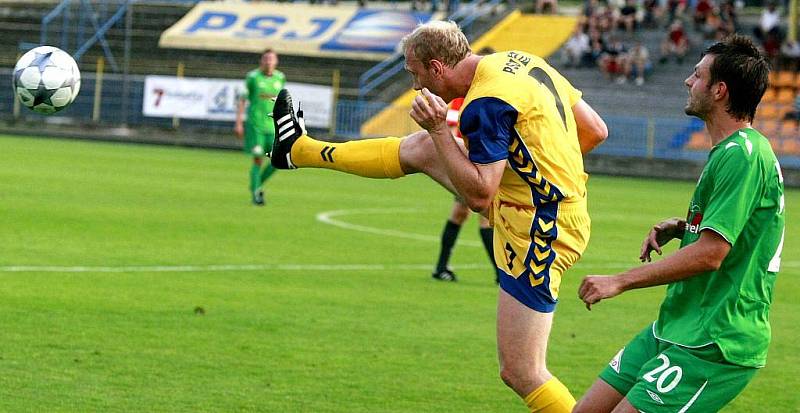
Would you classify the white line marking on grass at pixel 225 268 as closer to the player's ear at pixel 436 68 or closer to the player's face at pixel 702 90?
the player's ear at pixel 436 68

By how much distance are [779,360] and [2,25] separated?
43.0 m

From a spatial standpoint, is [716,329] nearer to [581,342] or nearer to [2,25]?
[581,342]

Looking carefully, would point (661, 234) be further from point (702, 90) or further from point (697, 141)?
point (697, 141)

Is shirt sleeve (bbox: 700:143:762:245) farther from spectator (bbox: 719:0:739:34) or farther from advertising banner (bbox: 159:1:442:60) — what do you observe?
advertising banner (bbox: 159:1:442:60)

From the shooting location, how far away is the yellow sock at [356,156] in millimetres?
7270

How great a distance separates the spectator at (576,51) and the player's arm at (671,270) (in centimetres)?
3696

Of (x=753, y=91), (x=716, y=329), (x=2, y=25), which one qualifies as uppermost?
(x=753, y=91)

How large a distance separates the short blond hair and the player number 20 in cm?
188

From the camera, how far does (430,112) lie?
6.13m

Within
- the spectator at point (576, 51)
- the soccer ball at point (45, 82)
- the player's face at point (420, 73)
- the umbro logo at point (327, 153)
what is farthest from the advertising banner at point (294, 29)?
the player's face at point (420, 73)

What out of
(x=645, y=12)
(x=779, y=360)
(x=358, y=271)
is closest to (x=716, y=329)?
(x=779, y=360)

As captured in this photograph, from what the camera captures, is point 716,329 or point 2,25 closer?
point 716,329

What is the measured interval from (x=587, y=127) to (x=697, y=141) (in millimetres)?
28077

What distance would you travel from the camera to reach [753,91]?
523cm
